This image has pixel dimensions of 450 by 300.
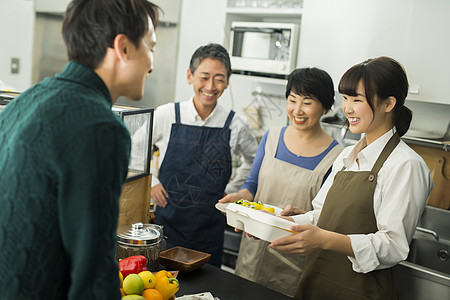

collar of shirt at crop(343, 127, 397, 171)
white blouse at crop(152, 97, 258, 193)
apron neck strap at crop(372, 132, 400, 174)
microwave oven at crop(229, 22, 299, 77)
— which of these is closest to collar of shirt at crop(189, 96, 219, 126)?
white blouse at crop(152, 97, 258, 193)

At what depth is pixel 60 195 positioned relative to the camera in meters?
0.72

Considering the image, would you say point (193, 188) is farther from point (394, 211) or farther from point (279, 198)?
point (394, 211)

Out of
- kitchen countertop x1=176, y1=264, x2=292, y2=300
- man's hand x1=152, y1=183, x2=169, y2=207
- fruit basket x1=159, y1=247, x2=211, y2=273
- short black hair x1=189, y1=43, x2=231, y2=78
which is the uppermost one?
short black hair x1=189, y1=43, x2=231, y2=78

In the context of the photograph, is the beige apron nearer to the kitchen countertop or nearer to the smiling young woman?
the smiling young woman

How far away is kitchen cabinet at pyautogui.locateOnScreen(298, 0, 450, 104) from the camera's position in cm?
226

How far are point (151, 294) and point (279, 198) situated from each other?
96 centimetres

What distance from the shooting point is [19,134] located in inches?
29.3

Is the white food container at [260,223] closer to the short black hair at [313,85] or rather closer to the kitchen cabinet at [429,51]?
the short black hair at [313,85]

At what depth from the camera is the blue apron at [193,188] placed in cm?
220

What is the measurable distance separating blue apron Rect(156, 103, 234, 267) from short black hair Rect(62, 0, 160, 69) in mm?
1384

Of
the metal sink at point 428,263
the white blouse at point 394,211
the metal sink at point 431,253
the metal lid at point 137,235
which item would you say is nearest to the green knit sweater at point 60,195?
the metal lid at point 137,235

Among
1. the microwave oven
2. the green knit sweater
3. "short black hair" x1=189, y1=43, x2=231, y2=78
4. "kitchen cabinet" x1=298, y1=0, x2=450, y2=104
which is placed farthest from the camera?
the microwave oven

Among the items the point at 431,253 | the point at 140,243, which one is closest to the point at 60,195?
the point at 140,243

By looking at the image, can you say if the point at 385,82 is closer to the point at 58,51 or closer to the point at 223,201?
the point at 223,201
